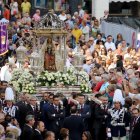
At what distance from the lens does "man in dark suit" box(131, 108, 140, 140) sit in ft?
87.6

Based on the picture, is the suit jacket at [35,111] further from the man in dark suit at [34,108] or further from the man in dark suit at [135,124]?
the man in dark suit at [135,124]

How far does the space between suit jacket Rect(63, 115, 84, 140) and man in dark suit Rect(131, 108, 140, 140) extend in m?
1.33

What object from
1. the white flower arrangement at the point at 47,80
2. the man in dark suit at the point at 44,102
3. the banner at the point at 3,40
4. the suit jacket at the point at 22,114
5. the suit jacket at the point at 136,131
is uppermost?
the banner at the point at 3,40

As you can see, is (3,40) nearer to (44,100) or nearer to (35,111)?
(44,100)

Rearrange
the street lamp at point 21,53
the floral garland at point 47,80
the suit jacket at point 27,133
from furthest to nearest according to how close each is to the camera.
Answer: the street lamp at point 21,53
the floral garland at point 47,80
the suit jacket at point 27,133

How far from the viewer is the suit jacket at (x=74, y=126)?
26.6 metres

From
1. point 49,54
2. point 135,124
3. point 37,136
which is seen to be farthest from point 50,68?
point 37,136

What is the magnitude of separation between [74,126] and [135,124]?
1602 millimetres

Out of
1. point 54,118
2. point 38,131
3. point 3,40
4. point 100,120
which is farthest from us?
point 3,40

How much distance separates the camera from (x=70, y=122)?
26641 mm

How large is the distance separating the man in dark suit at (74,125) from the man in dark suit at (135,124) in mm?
1326

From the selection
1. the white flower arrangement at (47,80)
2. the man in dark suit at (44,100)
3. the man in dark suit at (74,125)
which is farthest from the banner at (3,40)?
the man in dark suit at (74,125)

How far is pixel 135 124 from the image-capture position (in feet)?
88.6

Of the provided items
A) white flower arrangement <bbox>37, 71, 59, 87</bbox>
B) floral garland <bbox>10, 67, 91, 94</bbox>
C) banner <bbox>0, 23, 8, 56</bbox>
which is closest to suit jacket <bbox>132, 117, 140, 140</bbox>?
floral garland <bbox>10, 67, 91, 94</bbox>
